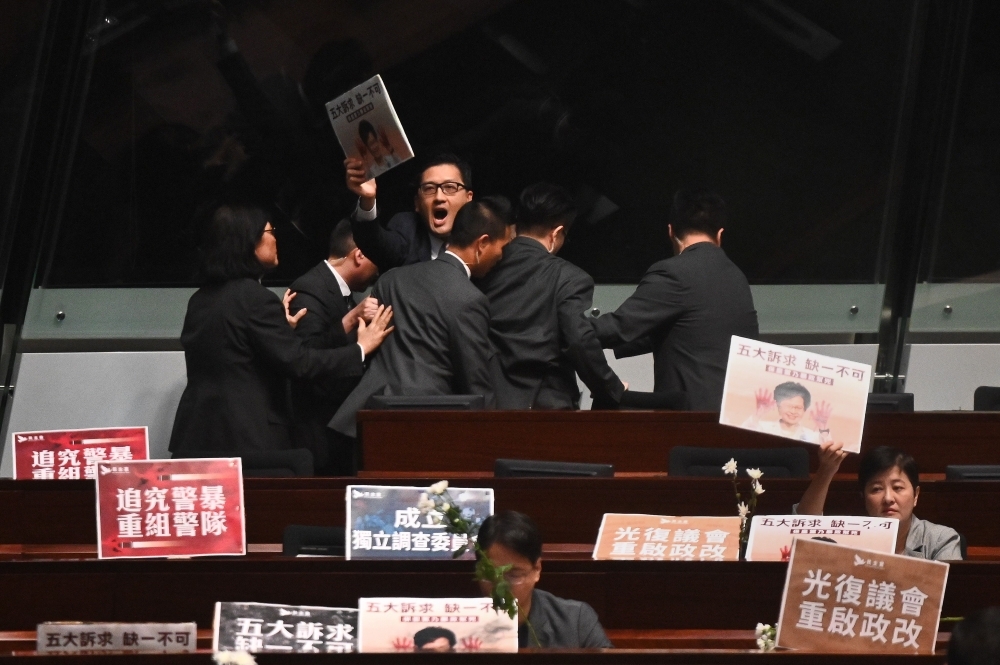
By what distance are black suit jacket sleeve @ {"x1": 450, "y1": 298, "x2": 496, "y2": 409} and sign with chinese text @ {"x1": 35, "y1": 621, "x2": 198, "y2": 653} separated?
232cm

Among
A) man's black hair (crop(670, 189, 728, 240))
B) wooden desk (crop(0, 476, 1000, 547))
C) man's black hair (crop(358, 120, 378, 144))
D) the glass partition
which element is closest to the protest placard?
man's black hair (crop(358, 120, 378, 144))

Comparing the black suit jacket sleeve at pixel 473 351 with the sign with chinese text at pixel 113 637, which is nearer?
the sign with chinese text at pixel 113 637

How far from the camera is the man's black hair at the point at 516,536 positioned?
10.5ft

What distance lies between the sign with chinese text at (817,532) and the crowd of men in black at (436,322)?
1.49 m

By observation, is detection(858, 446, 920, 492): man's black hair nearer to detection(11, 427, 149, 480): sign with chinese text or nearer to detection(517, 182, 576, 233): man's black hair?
detection(517, 182, 576, 233): man's black hair

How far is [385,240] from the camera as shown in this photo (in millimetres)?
5316

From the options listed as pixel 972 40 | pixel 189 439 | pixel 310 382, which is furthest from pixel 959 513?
pixel 972 40

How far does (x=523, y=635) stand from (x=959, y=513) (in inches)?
70.0

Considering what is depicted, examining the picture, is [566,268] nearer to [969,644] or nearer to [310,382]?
[310,382]

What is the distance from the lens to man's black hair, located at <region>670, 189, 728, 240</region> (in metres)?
5.18

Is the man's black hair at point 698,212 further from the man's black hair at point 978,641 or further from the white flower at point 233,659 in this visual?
the white flower at point 233,659

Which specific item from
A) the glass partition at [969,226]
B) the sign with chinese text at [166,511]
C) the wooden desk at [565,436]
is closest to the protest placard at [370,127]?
the wooden desk at [565,436]

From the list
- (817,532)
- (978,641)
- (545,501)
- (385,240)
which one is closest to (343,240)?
(385,240)

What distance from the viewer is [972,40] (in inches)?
276
